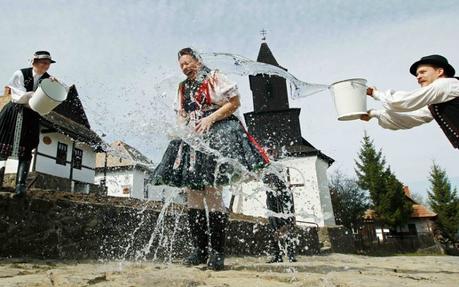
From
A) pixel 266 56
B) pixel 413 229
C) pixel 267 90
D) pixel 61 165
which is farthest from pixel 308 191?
pixel 413 229

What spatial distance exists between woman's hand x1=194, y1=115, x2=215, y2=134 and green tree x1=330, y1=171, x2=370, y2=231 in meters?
26.7

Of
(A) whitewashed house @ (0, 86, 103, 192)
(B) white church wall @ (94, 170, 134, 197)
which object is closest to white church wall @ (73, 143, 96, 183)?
(A) whitewashed house @ (0, 86, 103, 192)

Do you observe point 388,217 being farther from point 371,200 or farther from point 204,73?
point 204,73

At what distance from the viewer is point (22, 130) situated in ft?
12.0

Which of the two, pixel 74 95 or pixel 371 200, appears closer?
pixel 74 95

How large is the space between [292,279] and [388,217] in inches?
1154

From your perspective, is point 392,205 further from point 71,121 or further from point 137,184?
point 71,121

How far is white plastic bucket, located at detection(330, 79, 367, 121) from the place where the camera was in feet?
8.87

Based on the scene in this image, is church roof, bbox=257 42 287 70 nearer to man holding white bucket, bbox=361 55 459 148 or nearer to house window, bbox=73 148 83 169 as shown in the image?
house window, bbox=73 148 83 169

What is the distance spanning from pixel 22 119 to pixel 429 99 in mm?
3795

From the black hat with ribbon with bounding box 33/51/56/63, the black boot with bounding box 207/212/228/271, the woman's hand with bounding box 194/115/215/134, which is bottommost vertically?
the black boot with bounding box 207/212/228/271

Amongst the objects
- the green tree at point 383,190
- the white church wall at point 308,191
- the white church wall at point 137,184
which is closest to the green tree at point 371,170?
the green tree at point 383,190

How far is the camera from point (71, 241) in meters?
3.78

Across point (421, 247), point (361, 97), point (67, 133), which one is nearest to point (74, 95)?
point (67, 133)
